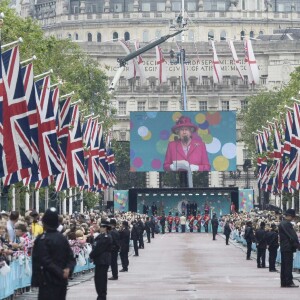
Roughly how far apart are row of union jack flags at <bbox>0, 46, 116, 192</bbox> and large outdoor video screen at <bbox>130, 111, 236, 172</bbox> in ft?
163

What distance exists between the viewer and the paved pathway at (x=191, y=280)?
47750 millimetres

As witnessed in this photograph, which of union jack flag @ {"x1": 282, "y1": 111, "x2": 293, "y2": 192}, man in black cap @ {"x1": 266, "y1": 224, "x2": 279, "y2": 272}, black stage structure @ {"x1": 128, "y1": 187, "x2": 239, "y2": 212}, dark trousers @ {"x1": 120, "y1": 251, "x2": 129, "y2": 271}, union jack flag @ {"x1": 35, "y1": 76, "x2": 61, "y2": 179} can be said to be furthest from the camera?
black stage structure @ {"x1": 128, "y1": 187, "x2": 239, "y2": 212}

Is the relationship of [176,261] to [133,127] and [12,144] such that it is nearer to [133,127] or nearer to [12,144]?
[12,144]

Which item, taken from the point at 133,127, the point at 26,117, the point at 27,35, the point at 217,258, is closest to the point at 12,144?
the point at 26,117

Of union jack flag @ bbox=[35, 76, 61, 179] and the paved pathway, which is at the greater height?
union jack flag @ bbox=[35, 76, 61, 179]

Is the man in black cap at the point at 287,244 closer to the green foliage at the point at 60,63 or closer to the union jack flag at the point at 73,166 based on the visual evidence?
the union jack flag at the point at 73,166

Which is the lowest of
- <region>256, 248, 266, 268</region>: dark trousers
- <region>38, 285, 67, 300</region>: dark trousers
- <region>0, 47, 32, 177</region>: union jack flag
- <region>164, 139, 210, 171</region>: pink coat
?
<region>38, 285, 67, 300</region>: dark trousers

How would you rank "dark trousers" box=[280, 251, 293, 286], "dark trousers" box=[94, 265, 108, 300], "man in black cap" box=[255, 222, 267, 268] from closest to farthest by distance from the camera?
"dark trousers" box=[94, 265, 108, 300]
"dark trousers" box=[280, 251, 293, 286]
"man in black cap" box=[255, 222, 267, 268]

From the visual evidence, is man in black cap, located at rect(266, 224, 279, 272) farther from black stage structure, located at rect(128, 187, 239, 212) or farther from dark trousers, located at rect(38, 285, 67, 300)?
black stage structure, located at rect(128, 187, 239, 212)

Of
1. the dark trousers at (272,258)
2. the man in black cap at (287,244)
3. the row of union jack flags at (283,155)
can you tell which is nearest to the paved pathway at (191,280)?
the dark trousers at (272,258)

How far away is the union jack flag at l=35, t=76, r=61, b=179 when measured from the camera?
208 feet

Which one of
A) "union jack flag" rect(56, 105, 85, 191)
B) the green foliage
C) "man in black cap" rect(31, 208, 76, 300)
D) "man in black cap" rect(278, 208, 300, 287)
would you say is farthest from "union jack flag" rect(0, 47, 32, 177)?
the green foliage

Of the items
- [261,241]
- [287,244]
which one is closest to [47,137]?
[261,241]

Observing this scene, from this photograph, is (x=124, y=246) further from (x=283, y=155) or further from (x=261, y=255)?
(x=283, y=155)
